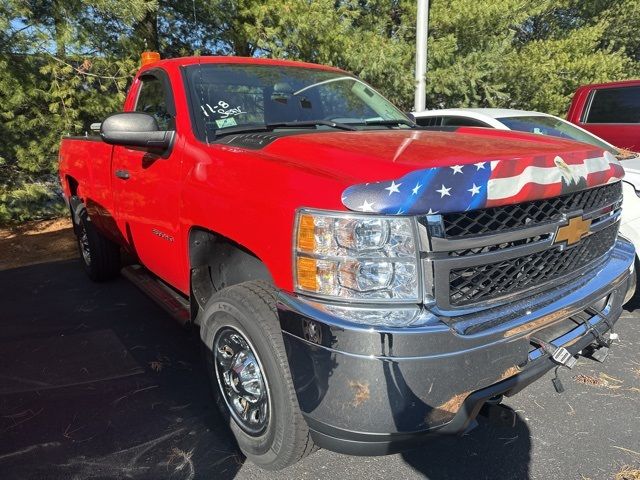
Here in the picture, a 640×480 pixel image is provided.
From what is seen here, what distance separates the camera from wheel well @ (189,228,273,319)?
8.22 feet

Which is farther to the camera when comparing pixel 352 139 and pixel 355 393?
pixel 352 139

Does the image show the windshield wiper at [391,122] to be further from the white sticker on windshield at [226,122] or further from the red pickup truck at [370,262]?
the white sticker on windshield at [226,122]

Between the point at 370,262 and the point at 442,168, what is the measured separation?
1.46 ft

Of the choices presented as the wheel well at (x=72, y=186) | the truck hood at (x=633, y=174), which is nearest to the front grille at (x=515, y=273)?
the truck hood at (x=633, y=174)

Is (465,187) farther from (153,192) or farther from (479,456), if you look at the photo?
(153,192)

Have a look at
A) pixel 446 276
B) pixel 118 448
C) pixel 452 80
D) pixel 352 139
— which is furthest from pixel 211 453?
pixel 452 80

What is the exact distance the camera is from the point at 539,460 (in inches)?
96.6

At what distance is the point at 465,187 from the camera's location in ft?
6.05

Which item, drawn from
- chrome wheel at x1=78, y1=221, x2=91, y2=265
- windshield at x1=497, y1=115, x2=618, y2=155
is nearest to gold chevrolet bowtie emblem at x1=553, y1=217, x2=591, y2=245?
windshield at x1=497, y1=115, x2=618, y2=155

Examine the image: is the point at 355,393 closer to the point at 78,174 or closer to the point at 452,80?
the point at 78,174

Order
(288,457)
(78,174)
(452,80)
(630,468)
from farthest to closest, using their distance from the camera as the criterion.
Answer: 1. (452,80)
2. (78,174)
3. (630,468)
4. (288,457)

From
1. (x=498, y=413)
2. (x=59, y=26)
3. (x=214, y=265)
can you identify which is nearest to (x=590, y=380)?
(x=498, y=413)

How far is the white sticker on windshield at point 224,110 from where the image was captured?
2.89 metres

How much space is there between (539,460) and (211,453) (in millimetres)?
1627
